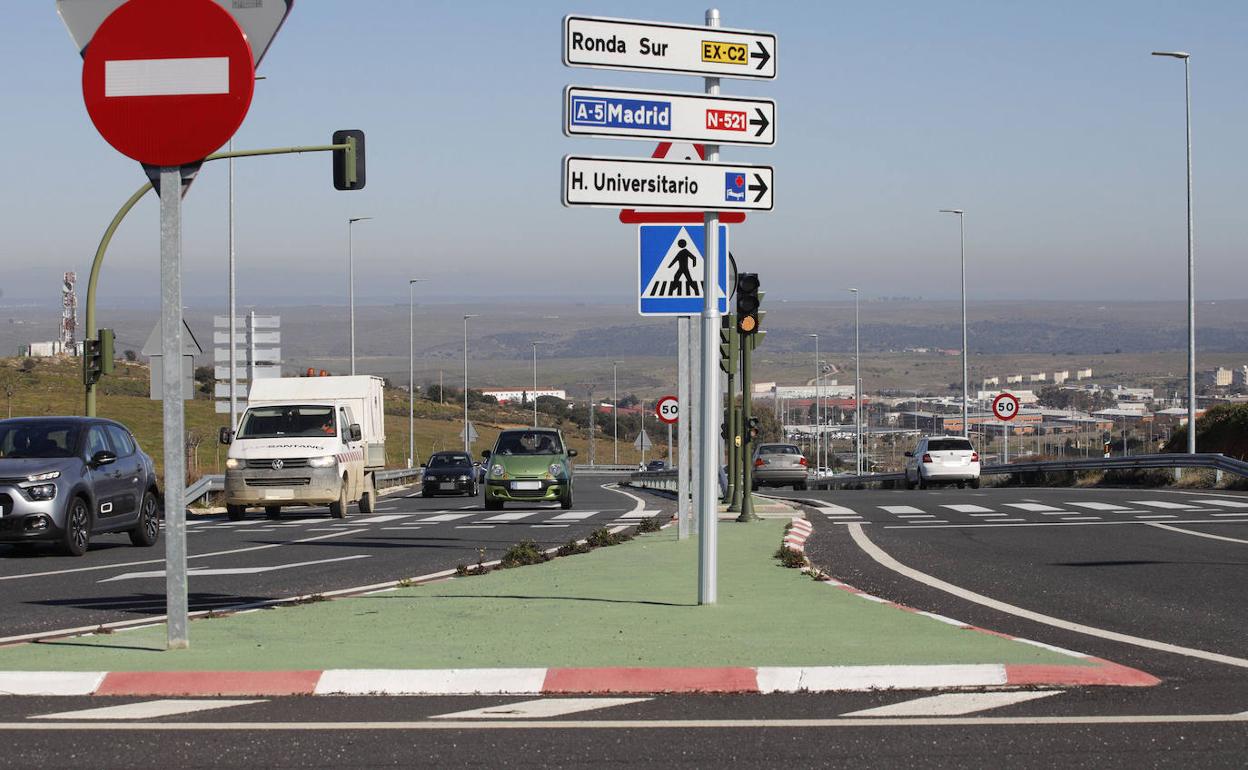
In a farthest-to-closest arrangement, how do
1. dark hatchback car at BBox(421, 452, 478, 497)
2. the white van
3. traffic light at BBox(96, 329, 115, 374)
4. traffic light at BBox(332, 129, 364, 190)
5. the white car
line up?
dark hatchback car at BBox(421, 452, 478, 497)
the white car
traffic light at BBox(332, 129, 364, 190)
traffic light at BBox(96, 329, 115, 374)
the white van

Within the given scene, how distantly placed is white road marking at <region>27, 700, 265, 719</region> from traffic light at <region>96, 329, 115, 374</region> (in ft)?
76.3

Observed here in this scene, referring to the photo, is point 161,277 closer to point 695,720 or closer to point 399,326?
point 695,720

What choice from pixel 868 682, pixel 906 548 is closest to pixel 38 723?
pixel 868 682

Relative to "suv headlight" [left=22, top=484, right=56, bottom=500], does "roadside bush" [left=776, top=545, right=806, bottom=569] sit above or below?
below

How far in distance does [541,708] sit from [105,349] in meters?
24.3

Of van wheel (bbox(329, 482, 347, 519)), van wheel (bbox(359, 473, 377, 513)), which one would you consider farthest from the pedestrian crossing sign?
van wheel (bbox(359, 473, 377, 513))

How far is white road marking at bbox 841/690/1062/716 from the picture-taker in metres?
7.17

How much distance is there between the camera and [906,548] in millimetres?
18125

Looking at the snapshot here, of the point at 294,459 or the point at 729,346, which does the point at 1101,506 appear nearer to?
the point at 729,346

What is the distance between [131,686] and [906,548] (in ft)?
38.0

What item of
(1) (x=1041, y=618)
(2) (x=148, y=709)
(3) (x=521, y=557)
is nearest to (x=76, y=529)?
(3) (x=521, y=557)

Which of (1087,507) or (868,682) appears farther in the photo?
(1087,507)

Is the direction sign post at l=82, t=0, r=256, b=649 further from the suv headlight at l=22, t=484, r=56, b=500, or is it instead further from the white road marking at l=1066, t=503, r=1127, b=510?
the white road marking at l=1066, t=503, r=1127, b=510

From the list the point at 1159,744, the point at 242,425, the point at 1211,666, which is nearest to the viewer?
the point at 1159,744
